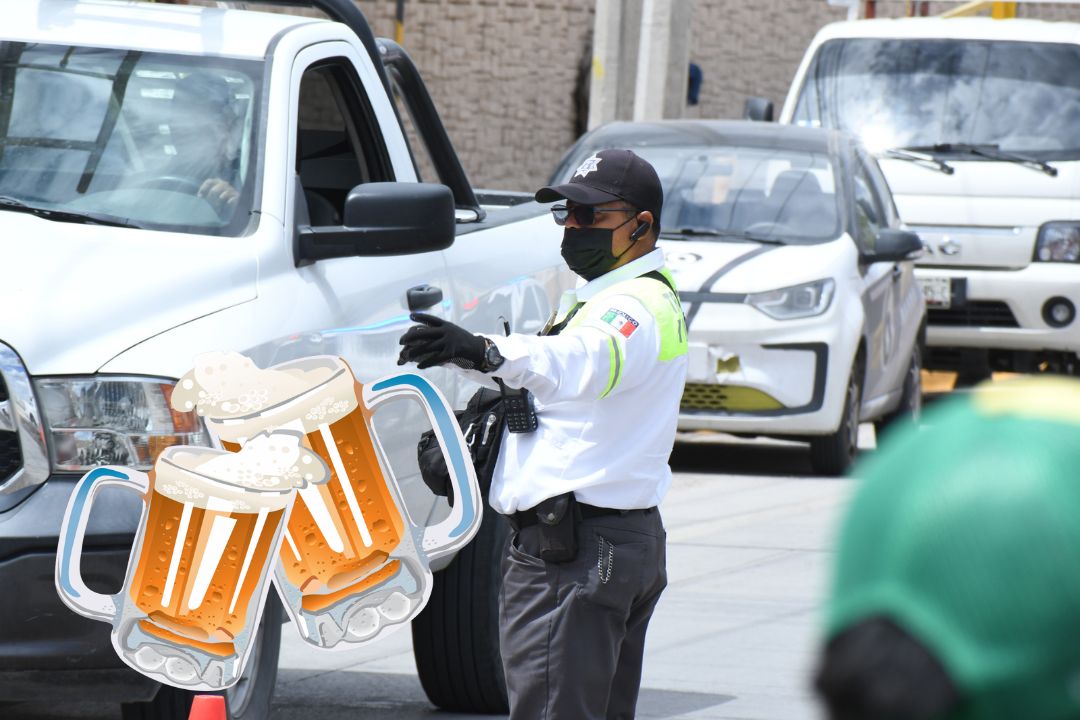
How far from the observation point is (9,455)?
157 inches

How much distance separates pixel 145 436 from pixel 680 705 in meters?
2.37

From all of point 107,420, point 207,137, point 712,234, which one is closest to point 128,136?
point 207,137

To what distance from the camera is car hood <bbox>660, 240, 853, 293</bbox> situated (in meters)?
10.2

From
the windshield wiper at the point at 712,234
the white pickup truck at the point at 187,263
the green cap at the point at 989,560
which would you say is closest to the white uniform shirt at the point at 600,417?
the white pickup truck at the point at 187,263

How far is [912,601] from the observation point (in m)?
1.03

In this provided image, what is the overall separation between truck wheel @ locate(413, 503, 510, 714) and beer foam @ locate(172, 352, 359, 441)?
1.65m

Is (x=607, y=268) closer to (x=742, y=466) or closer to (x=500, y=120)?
(x=742, y=466)

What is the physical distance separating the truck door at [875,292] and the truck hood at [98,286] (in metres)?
6.66

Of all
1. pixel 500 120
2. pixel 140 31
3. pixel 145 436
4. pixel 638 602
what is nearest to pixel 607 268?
pixel 638 602

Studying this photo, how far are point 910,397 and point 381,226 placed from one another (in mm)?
7887

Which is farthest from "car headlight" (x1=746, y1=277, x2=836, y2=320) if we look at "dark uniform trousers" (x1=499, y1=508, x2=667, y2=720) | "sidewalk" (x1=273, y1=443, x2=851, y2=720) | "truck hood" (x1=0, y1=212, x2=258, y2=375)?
"dark uniform trousers" (x1=499, y1=508, x2=667, y2=720)

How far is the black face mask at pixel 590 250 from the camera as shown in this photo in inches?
155

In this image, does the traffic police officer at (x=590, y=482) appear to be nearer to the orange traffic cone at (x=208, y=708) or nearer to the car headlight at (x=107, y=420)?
the orange traffic cone at (x=208, y=708)

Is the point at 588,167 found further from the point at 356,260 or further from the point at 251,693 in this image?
the point at 251,693
